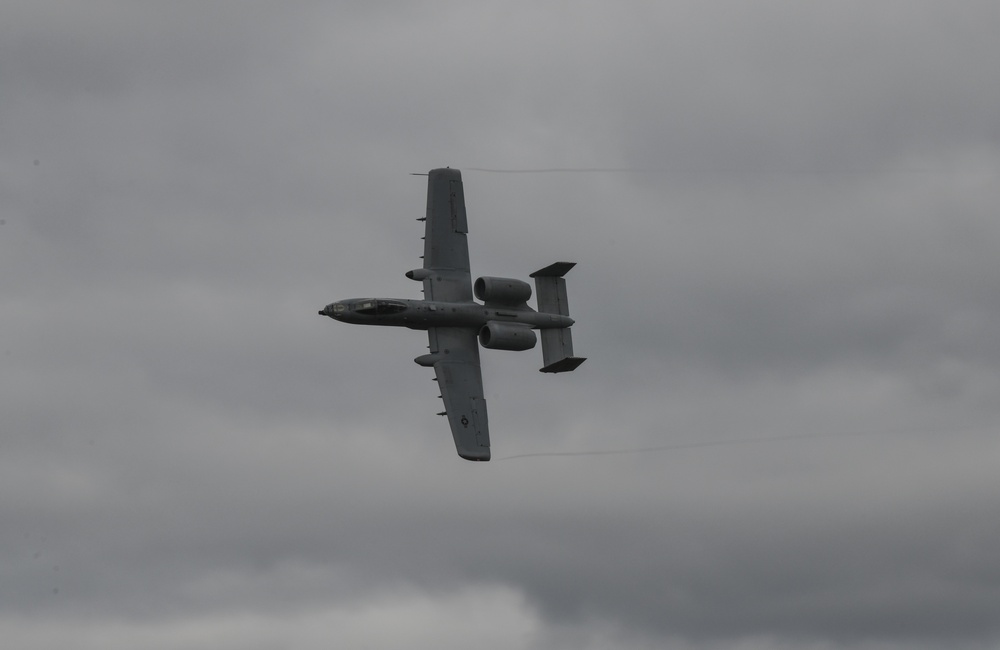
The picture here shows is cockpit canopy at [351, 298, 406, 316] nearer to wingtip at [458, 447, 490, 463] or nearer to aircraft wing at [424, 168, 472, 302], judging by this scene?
aircraft wing at [424, 168, 472, 302]

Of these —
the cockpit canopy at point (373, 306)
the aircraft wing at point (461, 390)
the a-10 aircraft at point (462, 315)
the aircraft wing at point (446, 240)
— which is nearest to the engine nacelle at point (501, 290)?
the a-10 aircraft at point (462, 315)

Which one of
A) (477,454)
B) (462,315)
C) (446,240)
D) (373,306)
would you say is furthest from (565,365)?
(373,306)

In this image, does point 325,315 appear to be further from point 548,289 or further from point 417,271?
point 548,289

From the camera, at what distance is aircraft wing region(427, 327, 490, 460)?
88.7 meters

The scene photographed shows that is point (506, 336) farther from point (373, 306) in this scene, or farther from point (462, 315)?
point (373, 306)

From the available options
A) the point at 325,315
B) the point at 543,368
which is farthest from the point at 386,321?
the point at 543,368

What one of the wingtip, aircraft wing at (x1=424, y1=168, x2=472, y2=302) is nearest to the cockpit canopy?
aircraft wing at (x1=424, y1=168, x2=472, y2=302)

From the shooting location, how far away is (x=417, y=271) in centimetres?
9025

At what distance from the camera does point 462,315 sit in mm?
89250

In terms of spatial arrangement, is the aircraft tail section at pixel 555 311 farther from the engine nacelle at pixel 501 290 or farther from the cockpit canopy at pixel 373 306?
the cockpit canopy at pixel 373 306

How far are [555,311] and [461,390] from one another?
6733mm

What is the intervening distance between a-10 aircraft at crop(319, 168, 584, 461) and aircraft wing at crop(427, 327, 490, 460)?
5 centimetres

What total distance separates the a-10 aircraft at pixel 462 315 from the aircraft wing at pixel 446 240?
5cm

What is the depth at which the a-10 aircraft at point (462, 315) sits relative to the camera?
88250 millimetres
